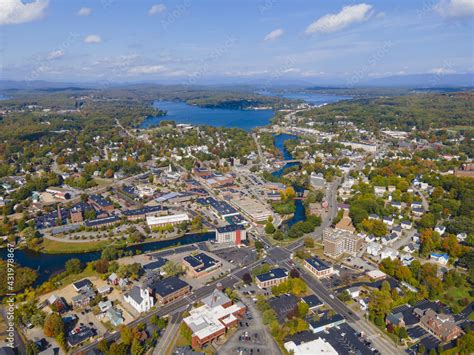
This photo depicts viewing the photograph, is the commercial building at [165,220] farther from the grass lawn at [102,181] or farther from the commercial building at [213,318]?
the grass lawn at [102,181]

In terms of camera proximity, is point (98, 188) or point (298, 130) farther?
point (298, 130)

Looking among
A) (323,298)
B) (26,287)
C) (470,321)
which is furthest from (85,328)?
(470,321)

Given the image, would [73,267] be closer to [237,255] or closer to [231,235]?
[237,255]

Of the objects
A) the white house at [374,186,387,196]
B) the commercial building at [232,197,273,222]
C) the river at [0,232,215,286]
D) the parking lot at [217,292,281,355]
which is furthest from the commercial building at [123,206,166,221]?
the white house at [374,186,387,196]

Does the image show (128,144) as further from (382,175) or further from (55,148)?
(382,175)

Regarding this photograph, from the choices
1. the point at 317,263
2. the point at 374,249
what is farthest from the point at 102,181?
the point at 374,249

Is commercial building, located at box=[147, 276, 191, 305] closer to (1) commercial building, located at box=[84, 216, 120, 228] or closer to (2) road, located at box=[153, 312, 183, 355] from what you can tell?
(2) road, located at box=[153, 312, 183, 355]

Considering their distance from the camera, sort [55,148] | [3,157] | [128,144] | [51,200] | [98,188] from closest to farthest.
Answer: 1. [51,200]
2. [98,188]
3. [3,157]
4. [55,148]
5. [128,144]
